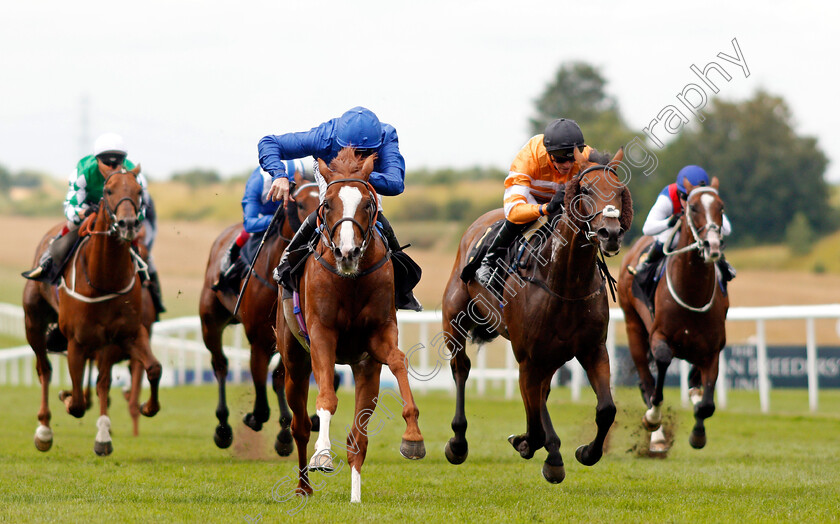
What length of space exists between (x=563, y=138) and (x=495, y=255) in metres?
1.09

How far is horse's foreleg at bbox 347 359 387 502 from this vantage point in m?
6.33

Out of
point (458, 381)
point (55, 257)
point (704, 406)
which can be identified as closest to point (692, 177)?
point (704, 406)

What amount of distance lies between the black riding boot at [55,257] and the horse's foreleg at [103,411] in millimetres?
790

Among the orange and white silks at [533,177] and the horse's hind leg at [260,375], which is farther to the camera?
the horse's hind leg at [260,375]

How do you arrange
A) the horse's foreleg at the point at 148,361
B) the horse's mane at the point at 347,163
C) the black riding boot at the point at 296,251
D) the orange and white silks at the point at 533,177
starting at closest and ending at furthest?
the horse's mane at the point at 347,163 → the black riding boot at the point at 296,251 → the orange and white silks at the point at 533,177 → the horse's foreleg at the point at 148,361

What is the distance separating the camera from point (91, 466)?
28.4ft

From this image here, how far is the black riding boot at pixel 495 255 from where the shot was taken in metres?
7.61

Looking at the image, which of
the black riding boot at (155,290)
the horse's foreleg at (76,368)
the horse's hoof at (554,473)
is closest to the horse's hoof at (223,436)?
the horse's foreleg at (76,368)

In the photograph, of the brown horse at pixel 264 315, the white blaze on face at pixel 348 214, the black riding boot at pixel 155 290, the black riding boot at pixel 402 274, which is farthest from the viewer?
the black riding boot at pixel 155 290

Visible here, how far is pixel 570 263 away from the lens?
671cm

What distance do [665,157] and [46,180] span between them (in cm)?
3605

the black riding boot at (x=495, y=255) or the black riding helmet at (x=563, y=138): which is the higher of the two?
the black riding helmet at (x=563, y=138)

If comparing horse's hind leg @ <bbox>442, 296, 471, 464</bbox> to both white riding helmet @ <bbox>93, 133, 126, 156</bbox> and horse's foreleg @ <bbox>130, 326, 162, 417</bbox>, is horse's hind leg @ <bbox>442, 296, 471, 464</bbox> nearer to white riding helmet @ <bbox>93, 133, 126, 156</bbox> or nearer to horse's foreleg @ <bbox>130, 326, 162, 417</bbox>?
horse's foreleg @ <bbox>130, 326, 162, 417</bbox>

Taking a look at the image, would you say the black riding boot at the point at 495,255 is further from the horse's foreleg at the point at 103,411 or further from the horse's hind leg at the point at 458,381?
the horse's foreleg at the point at 103,411
